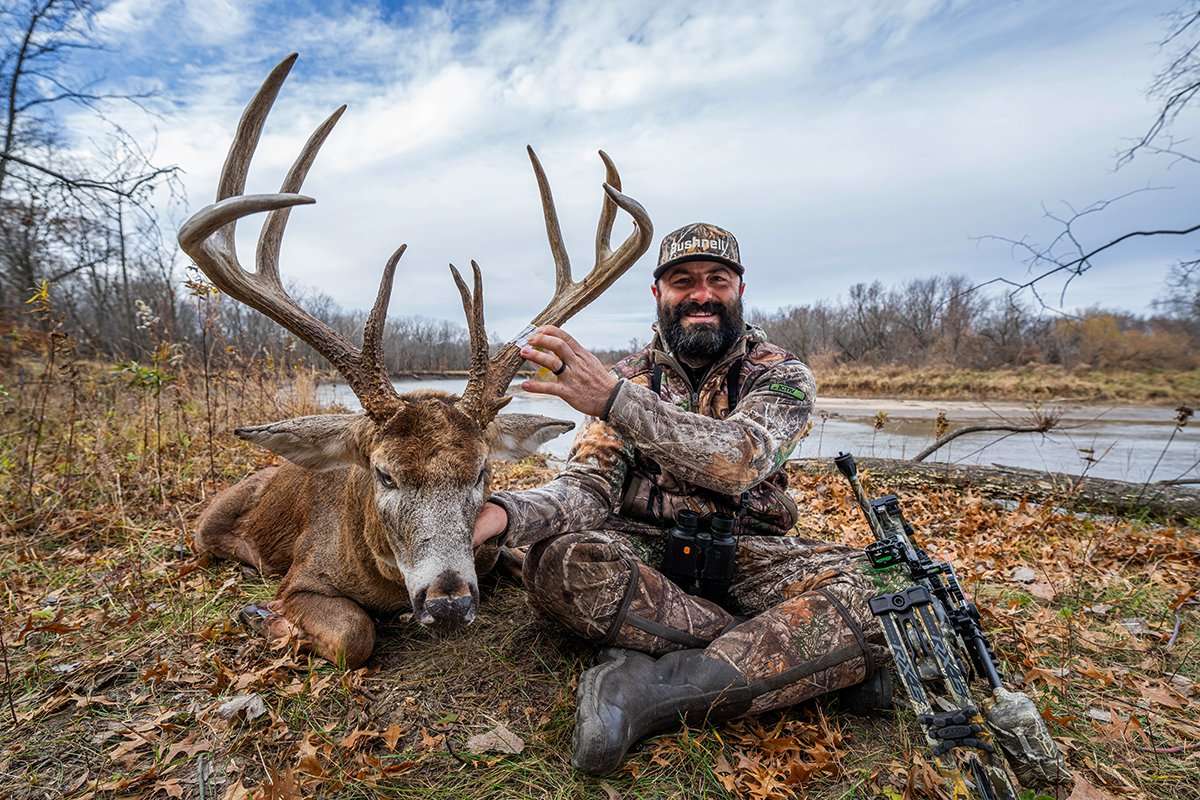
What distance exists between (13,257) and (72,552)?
7.85 metres

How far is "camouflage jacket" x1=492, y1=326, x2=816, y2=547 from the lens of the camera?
121 inches

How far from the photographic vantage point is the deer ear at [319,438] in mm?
3387

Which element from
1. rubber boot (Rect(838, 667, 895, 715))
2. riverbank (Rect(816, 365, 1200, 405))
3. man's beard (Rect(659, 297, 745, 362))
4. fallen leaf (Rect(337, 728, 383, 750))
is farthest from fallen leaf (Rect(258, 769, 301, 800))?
riverbank (Rect(816, 365, 1200, 405))

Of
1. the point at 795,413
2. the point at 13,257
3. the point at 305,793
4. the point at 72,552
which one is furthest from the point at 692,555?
the point at 13,257

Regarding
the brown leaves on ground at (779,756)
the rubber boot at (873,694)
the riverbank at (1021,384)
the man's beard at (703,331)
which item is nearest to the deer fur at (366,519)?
the man's beard at (703,331)

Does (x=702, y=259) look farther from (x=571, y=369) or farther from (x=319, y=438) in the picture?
(x=319, y=438)

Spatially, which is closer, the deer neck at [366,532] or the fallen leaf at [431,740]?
the fallen leaf at [431,740]

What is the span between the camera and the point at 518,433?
3.76 metres

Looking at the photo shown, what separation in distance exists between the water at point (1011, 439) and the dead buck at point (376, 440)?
253 cm

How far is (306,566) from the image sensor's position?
153 inches

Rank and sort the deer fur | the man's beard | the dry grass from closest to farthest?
the dry grass < the deer fur < the man's beard

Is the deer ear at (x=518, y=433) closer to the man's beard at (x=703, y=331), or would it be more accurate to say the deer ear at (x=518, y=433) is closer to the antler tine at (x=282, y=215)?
the man's beard at (x=703, y=331)

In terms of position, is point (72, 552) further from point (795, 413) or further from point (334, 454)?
point (795, 413)

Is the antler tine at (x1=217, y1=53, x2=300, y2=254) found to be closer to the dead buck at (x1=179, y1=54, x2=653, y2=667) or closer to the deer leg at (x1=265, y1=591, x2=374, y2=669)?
the dead buck at (x1=179, y1=54, x2=653, y2=667)
